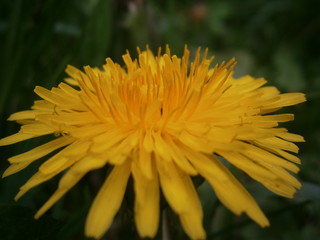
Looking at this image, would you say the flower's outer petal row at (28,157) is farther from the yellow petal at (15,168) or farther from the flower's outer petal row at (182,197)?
the flower's outer petal row at (182,197)

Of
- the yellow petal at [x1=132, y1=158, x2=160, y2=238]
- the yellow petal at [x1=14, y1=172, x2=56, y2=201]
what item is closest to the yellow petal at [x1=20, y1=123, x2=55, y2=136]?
the yellow petal at [x1=14, y1=172, x2=56, y2=201]

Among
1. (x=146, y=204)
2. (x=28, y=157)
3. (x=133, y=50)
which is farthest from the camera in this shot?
(x=133, y=50)

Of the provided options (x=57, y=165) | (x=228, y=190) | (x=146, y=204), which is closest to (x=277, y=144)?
(x=228, y=190)

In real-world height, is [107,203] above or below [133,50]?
below

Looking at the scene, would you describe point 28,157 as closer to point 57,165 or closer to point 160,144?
point 57,165

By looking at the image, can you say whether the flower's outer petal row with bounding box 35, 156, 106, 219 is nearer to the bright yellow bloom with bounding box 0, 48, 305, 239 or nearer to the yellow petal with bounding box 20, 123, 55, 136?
the bright yellow bloom with bounding box 0, 48, 305, 239

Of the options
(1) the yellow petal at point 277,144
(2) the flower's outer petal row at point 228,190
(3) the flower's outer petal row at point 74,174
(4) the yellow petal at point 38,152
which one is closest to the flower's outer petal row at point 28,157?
(4) the yellow petal at point 38,152

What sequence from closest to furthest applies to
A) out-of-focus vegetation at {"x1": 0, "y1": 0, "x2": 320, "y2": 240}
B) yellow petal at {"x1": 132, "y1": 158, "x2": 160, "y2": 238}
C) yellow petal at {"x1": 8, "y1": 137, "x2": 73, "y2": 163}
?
1. yellow petal at {"x1": 132, "y1": 158, "x2": 160, "y2": 238}
2. yellow petal at {"x1": 8, "y1": 137, "x2": 73, "y2": 163}
3. out-of-focus vegetation at {"x1": 0, "y1": 0, "x2": 320, "y2": 240}
